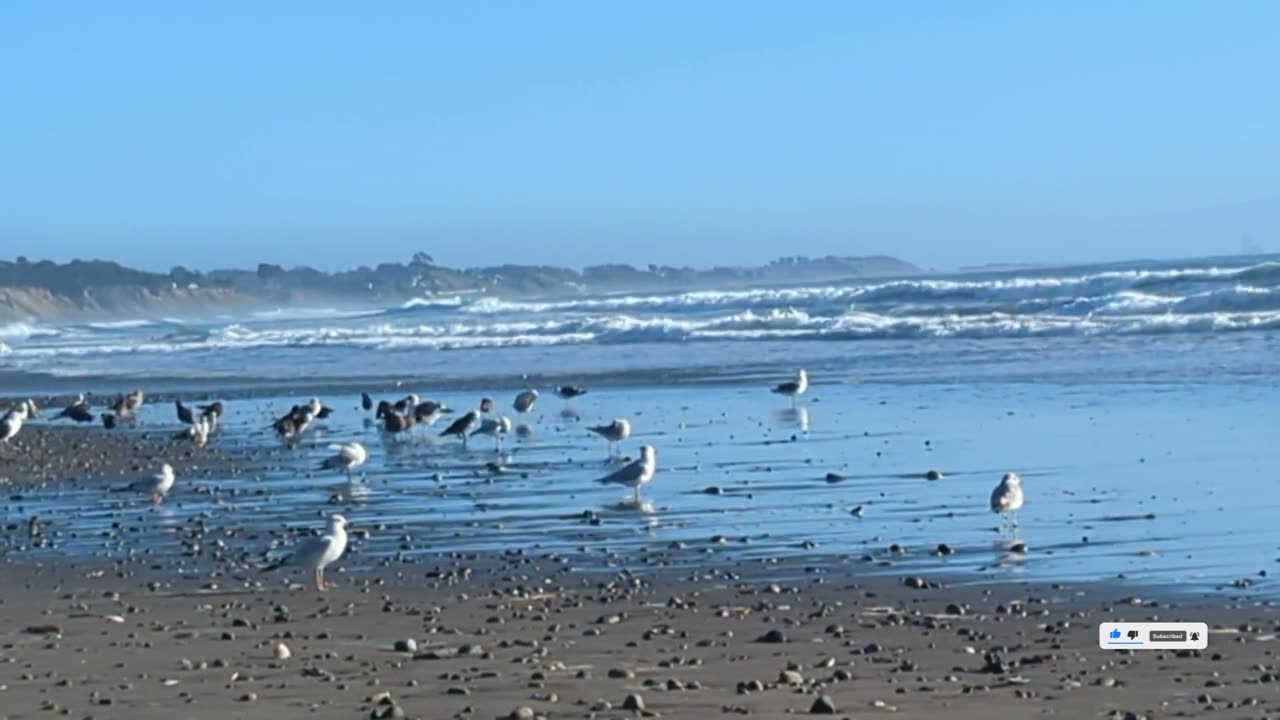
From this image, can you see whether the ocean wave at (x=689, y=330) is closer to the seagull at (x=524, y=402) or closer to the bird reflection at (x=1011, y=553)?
the seagull at (x=524, y=402)

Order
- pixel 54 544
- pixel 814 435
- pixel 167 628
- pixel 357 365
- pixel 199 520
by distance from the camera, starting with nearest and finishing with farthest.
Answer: pixel 167 628 → pixel 54 544 → pixel 199 520 → pixel 814 435 → pixel 357 365

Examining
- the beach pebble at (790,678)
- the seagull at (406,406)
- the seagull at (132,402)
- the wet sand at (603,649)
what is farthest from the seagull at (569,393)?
the beach pebble at (790,678)

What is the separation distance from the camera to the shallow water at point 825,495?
1169 cm

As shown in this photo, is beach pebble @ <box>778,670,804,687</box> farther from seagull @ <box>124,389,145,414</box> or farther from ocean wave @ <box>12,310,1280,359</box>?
ocean wave @ <box>12,310,1280,359</box>

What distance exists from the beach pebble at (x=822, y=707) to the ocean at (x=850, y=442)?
324cm

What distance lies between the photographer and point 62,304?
97.1 metres

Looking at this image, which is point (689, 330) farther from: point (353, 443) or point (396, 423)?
point (353, 443)

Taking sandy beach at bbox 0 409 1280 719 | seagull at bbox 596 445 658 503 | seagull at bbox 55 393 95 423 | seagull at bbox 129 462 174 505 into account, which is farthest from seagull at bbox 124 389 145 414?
sandy beach at bbox 0 409 1280 719

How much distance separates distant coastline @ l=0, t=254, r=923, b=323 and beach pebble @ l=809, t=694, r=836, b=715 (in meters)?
83.2

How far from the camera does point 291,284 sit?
387 feet

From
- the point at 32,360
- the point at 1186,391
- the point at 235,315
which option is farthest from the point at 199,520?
the point at 235,315

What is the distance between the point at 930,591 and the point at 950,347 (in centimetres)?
2421

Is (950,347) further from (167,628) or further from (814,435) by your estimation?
(167,628)

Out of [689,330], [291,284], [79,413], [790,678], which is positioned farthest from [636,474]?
[291,284]
